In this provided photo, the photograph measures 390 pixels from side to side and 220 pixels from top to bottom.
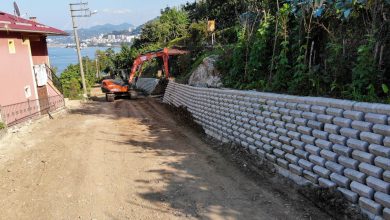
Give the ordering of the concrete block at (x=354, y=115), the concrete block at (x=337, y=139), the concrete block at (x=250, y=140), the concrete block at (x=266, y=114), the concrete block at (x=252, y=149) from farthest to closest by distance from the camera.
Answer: the concrete block at (x=250, y=140)
the concrete block at (x=252, y=149)
the concrete block at (x=266, y=114)
the concrete block at (x=337, y=139)
the concrete block at (x=354, y=115)

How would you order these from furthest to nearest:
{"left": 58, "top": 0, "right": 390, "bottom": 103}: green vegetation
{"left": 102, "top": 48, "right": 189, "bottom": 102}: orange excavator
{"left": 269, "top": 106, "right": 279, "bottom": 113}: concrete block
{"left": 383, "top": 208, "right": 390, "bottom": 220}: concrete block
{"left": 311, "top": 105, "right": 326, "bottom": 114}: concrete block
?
{"left": 102, "top": 48, "right": 189, "bottom": 102}: orange excavator → {"left": 269, "top": 106, "right": 279, "bottom": 113}: concrete block → {"left": 58, "top": 0, "right": 390, "bottom": 103}: green vegetation → {"left": 311, "top": 105, "right": 326, "bottom": 114}: concrete block → {"left": 383, "top": 208, "right": 390, "bottom": 220}: concrete block

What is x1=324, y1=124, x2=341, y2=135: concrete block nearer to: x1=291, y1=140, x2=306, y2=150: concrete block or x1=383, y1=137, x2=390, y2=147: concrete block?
x1=291, y1=140, x2=306, y2=150: concrete block

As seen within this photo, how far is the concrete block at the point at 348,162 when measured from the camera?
4969 millimetres

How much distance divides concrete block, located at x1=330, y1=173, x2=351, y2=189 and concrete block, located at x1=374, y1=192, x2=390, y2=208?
21.5 inches

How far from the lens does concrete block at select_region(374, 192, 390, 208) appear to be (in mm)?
4398

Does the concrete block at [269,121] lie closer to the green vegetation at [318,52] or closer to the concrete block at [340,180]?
the green vegetation at [318,52]

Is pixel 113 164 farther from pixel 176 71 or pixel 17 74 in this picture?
pixel 176 71

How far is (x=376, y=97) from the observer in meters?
5.90

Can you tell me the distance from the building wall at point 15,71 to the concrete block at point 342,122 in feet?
45.1

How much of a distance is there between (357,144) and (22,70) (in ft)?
53.7

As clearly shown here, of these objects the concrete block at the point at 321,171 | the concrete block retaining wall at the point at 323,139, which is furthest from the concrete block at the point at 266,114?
the concrete block at the point at 321,171

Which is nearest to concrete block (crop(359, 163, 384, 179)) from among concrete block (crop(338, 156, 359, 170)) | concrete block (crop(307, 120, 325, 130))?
concrete block (crop(338, 156, 359, 170))

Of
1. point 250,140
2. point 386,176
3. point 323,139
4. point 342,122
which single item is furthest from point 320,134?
point 250,140

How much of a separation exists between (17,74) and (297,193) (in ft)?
48.8
